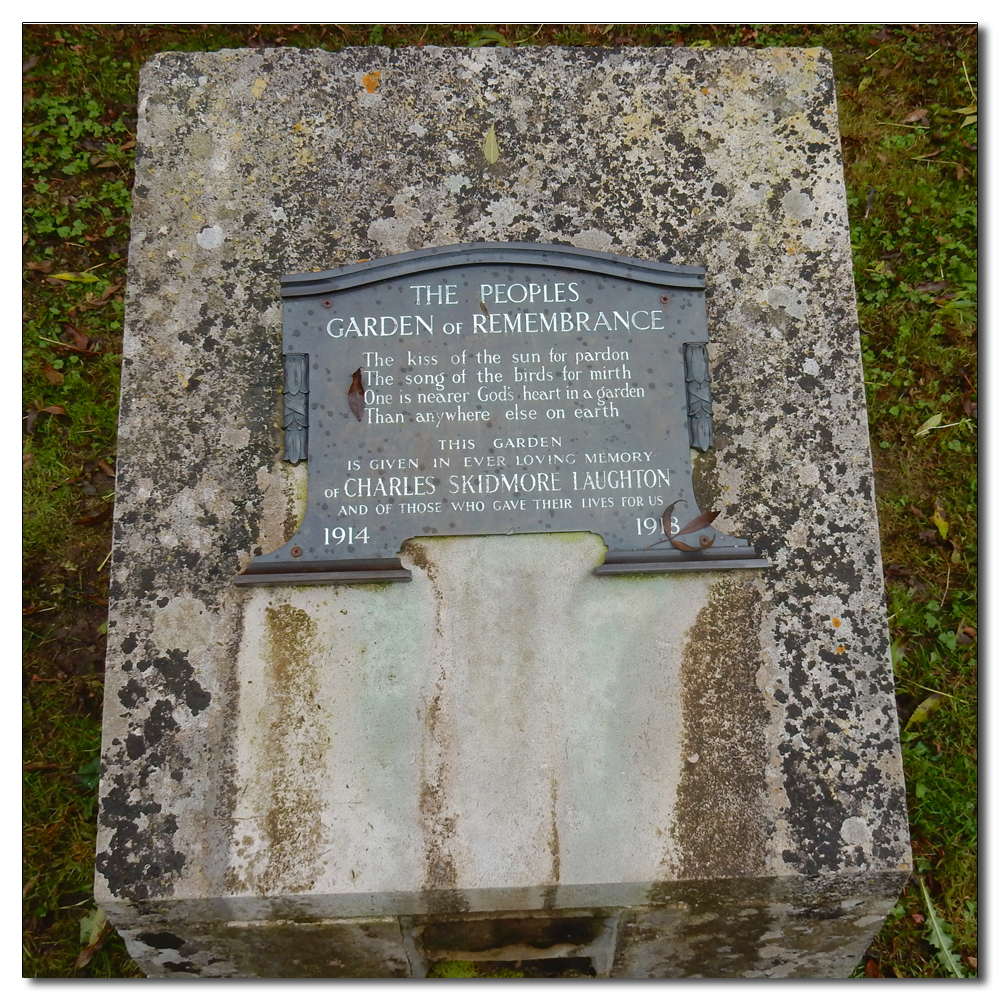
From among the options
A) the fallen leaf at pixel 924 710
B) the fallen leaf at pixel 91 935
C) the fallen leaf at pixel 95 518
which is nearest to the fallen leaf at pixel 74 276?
the fallen leaf at pixel 95 518

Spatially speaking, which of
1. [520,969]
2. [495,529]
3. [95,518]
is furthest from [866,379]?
[95,518]

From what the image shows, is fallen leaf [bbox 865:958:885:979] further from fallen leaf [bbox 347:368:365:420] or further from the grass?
fallen leaf [bbox 347:368:365:420]

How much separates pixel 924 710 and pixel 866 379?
140cm

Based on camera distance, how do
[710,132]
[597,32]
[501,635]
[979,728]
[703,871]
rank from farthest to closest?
[597,32] < [979,728] < [710,132] < [501,635] < [703,871]

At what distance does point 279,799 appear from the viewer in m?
2.30

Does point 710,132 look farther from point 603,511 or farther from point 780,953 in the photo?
point 780,953

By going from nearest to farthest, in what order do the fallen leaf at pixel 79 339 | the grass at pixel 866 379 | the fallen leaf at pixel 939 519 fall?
the grass at pixel 866 379 → the fallen leaf at pixel 939 519 → the fallen leaf at pixel 79 339

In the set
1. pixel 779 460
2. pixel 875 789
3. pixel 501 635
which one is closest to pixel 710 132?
pixel 779 460

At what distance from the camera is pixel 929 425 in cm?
357

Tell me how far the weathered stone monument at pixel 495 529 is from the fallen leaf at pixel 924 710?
0.97 metres

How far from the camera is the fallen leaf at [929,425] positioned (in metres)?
3.56

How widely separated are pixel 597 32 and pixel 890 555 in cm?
283

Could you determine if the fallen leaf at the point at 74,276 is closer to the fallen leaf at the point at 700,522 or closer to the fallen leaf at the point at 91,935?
the fallen leaf at the point at 91,935

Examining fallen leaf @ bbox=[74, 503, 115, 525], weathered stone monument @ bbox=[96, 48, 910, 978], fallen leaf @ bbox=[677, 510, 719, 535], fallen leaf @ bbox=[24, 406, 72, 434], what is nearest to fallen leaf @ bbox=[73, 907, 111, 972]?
weathered stone monument @ bbox=[96, 48, 910, 978]
